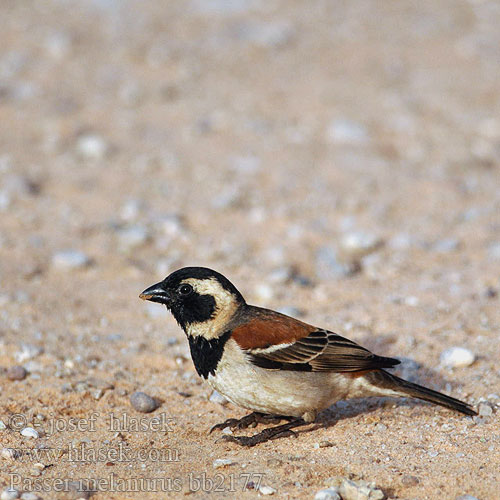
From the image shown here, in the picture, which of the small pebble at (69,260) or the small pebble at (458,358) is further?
the small pebble at (69,260)

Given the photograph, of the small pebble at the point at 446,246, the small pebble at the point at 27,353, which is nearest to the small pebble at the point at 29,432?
the small pebble at the point at 27,353

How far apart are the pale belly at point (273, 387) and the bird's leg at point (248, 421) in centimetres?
27

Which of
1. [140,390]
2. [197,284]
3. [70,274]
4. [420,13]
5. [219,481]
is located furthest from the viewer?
[420,13]

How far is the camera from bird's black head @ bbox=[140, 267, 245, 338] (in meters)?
5.70

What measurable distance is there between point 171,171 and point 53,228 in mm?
1876

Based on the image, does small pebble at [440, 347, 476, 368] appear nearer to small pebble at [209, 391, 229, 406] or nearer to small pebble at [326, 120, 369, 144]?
small pebble at [209, 391, 229, 406]

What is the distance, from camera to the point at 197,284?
575 cm

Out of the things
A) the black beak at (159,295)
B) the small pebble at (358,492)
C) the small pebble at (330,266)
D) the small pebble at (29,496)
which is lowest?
the small pebble at (330,266)

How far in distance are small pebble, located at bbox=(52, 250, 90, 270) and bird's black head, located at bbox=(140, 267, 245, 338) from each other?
2.68 metres

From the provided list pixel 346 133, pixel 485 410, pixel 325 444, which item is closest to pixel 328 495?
pixel 325 444

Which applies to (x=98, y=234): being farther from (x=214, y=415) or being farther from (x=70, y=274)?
(x=214, y=415)

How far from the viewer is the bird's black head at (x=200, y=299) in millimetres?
5703

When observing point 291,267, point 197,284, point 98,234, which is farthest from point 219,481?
point 98,234

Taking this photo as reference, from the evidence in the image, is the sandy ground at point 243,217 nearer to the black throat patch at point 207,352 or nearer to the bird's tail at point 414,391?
the bird's tail at point 414,391
